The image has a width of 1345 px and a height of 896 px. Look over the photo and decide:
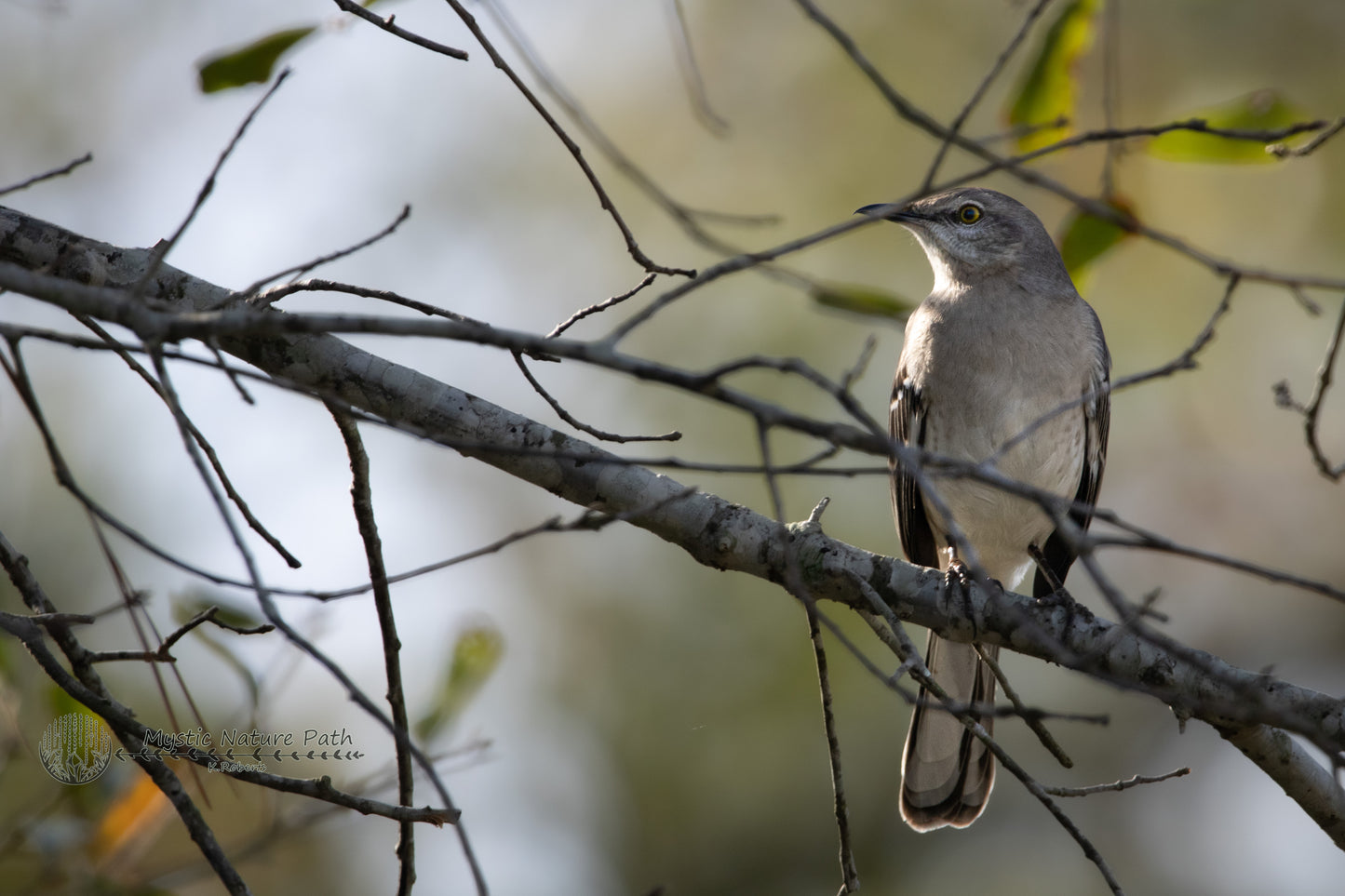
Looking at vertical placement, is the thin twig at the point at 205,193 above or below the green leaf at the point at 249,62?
below

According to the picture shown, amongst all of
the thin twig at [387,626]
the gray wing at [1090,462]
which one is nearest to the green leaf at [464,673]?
the thin twig at [387,626]

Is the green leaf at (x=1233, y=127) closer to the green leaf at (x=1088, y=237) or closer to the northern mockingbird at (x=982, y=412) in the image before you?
the green leaf at (x=1088, y=237)

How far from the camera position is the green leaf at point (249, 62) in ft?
10.7

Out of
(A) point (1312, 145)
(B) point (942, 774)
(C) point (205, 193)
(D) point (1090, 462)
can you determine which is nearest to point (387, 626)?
(C) point (205, 193)

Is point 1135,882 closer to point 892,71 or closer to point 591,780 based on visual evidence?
point 591,780

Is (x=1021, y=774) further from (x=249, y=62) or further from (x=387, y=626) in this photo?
(x=249, y=62)

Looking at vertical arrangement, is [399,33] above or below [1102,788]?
above

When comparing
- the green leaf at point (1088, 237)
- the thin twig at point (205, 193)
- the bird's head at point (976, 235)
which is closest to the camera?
the thin twig at point (205, 193)

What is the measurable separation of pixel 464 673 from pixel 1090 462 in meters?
3.31

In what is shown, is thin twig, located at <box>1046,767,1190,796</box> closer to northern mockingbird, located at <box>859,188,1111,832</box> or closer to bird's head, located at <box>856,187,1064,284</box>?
northern mockingbird, located at <box>859,188,1111,832</box>

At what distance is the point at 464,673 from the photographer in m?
4.49

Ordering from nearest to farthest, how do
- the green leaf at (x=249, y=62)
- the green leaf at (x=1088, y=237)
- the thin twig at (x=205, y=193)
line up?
1. the thin twig at (x=205, y=193)
2. the green leaf at (x=249, y=62)
3. the green leaf at (x=1088, y=237)

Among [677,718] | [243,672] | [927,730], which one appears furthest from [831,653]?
[243,672]

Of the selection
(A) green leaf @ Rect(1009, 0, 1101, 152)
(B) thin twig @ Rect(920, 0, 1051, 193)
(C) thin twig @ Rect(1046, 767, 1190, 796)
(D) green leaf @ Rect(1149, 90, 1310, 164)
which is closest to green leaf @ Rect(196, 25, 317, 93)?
(B) thin twig @ Rect(920, 0, 1051, 193)
